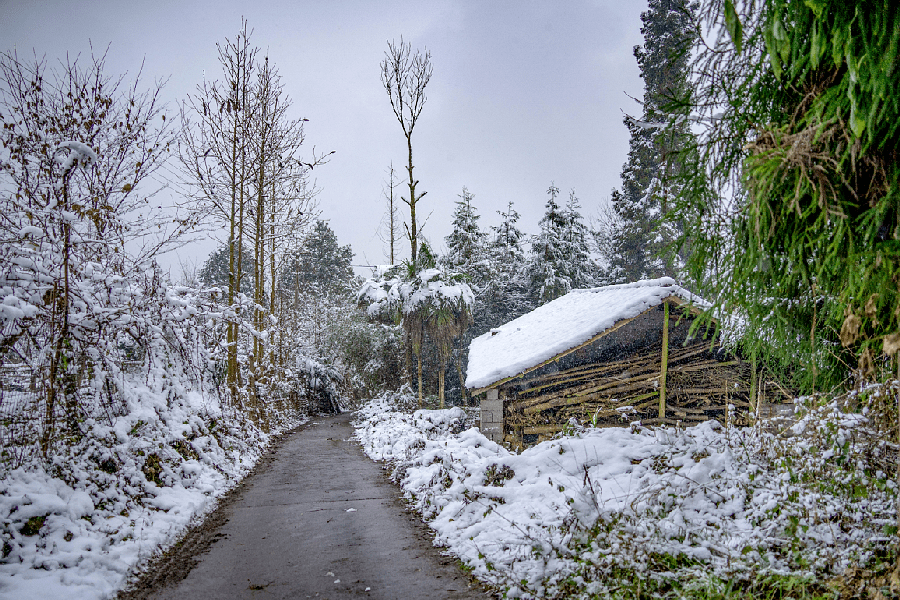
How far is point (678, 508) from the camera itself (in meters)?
4.68

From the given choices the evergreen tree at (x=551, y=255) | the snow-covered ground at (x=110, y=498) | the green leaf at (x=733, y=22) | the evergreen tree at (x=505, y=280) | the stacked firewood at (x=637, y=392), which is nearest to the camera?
the green leaf at (x=733, y=22)

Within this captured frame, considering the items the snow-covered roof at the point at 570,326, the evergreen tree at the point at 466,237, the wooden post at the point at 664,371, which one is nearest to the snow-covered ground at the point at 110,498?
the snow-covered roof at the point at 570,326

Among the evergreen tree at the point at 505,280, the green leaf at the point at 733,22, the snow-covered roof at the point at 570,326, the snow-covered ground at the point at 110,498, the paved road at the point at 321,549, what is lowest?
the paved road at the point at 321,549

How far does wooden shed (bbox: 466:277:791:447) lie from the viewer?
38.8 ft

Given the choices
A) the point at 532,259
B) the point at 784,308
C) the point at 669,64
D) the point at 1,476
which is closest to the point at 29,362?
the point at 1,476

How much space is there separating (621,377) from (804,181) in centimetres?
972

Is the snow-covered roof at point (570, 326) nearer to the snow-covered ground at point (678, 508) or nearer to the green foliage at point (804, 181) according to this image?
the snow-covered ground at point (678, 508)

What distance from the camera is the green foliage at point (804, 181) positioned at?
3.01 metres

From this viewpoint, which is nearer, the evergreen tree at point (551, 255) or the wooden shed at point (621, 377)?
the wooden shed at point (621, 377)

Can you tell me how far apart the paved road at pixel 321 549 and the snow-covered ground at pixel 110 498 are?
2.03ft

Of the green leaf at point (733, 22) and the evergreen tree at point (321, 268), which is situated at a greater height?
the evergreen tree at point (321, 268)

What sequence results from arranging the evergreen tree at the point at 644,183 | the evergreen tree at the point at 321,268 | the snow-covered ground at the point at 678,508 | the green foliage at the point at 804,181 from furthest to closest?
1. the evergreen tree at the point at 321,268
2. the evergreen tree at the point at 644,183
3. the snow-covered ground at the point at 678,508
4. the green foliage at the point at 804,181

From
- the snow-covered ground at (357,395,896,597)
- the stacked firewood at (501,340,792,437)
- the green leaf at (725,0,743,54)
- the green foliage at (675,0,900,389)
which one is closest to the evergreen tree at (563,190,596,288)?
the stacked firewood at (501,340,792,437)

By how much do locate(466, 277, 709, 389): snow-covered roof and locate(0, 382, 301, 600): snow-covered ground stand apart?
6239 millimetres
